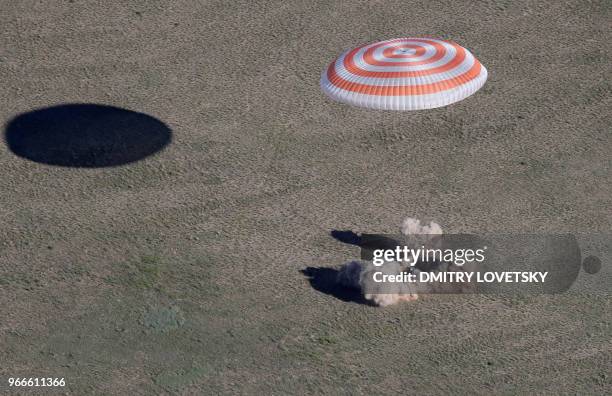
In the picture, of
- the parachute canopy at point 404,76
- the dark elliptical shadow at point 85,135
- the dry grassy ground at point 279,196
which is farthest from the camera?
the dark elliptical shadow at point 85,135

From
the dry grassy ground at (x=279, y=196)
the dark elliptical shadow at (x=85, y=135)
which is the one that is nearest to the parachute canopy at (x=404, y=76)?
the dry grassy ground at (x=279, y=196)

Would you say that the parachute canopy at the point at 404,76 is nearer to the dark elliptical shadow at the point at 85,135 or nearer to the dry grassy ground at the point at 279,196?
the dry grassy ground at the point at 279,196

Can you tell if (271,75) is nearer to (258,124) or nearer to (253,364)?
(258,124)

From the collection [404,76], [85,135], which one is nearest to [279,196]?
[404,76]

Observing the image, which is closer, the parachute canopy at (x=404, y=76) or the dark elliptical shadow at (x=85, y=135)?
the parachute canopy at (x=404, y=76)

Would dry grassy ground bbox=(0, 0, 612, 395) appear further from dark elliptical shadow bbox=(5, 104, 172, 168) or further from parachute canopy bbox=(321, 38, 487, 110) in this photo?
parachute canopy bbox=(321, 38, 487, 110)

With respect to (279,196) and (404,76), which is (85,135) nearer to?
(279,196)

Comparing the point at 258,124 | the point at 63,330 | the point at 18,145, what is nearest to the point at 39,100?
the point at 18,145
